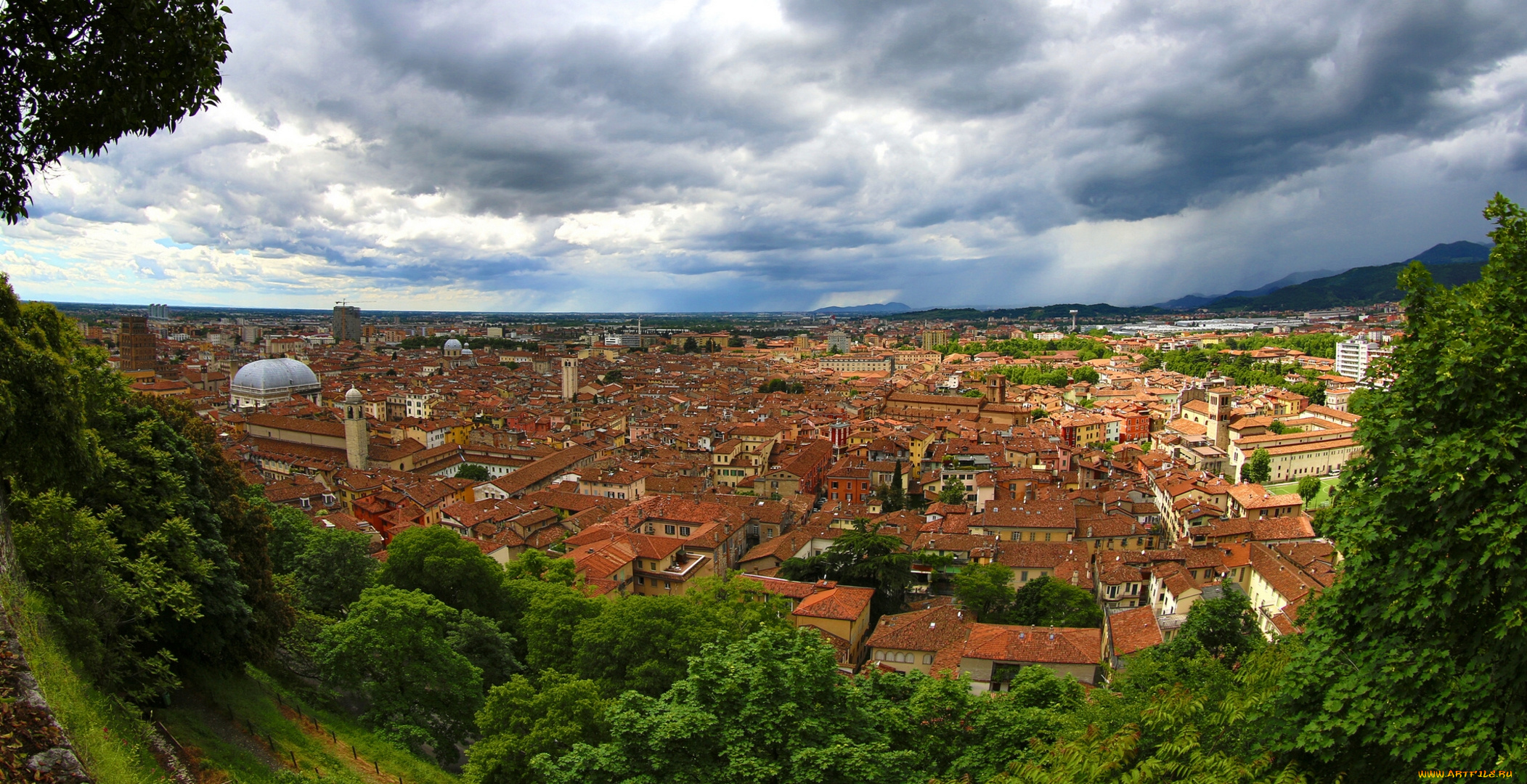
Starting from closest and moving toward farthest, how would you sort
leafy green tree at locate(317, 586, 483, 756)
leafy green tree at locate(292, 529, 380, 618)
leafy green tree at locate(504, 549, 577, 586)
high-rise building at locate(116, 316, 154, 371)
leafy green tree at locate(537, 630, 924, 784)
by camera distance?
leafy green tree at locate(537, 630, 924, 784)
leafy green tree at locate(317, 586, 483, 756)
leafy green tree at locate(292, 529, 380, 618)
leafy green tree at locate(504, 549, 577, 586)
high-rise building at locate(116, 316, 154, 371)

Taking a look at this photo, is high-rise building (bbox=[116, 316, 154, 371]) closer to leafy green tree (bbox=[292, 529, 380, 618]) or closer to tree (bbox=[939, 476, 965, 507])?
leafy green tree (bbox=[292, 529, 380, 618])

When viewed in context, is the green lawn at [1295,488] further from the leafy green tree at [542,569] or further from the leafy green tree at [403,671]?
the leafy green tree at [403,671]

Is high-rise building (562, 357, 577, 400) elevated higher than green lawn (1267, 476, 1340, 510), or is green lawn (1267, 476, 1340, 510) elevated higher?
high-rise building (562, 357, 577, 400)

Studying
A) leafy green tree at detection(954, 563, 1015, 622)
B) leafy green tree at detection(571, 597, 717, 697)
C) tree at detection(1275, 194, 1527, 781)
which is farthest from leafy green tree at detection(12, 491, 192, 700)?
leafy green tree at detection(954, 563, 1015, 622)

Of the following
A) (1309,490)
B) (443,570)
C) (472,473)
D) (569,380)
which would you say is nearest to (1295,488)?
(1309,490)

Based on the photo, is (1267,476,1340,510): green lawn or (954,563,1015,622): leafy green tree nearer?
(954,563,1015,622): leafy green tree

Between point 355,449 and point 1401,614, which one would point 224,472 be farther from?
point 355,449

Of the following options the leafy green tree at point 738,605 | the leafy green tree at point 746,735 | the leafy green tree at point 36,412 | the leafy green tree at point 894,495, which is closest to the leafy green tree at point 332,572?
the leafy green tree at point 738,605
